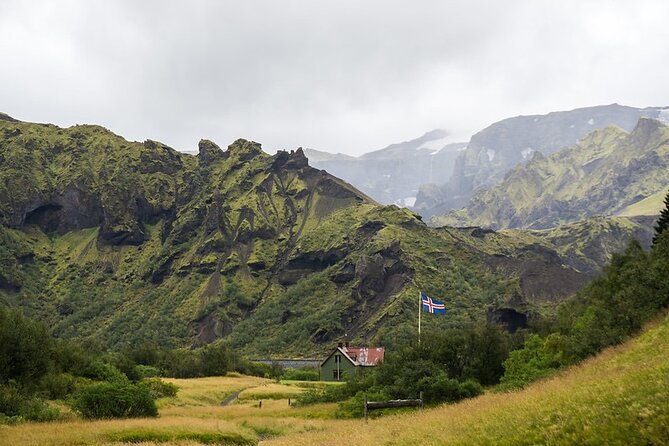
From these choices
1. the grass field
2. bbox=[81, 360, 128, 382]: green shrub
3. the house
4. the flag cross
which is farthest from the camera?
the house

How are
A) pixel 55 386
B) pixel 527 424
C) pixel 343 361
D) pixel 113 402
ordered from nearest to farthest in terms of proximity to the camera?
pixel 527 424, pixel 113 402, pixel 55 386, pixel 343 361

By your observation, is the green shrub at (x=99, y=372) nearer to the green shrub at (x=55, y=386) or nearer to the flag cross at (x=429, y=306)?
the green shrub at (x=55, y=386)

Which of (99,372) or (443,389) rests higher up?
(443,389)

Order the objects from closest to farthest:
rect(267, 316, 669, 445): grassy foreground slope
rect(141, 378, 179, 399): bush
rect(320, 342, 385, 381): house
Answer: rect(267, 316, 669, 445): grassy foreground slope
rect(141, 378, 179, 399): bush
rect(320, 342, 385, 381): house

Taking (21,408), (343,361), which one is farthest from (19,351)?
(343,361)

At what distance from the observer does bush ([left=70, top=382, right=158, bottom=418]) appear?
131 ft

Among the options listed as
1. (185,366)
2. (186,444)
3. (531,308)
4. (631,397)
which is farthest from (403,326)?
(631,397)

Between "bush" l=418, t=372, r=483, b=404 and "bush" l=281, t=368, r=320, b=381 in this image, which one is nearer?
"bush" l=418, t=372, r=483, b=404

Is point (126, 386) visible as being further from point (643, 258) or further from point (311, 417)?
point (643, 258)

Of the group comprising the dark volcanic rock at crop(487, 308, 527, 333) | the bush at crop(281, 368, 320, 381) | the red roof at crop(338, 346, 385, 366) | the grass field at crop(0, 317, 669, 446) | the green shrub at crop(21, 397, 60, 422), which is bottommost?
the bush at crop(281, 368, 320, 381)

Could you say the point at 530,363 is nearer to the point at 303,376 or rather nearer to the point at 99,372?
the point at 99,372

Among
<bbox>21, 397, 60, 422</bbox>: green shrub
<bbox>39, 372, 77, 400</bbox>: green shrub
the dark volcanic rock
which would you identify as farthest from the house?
<bbox>21, 397, 60, 422</bbox>: green shrub

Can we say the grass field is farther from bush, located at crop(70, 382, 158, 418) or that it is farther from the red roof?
the red roof

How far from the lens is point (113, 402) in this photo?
4078cm
